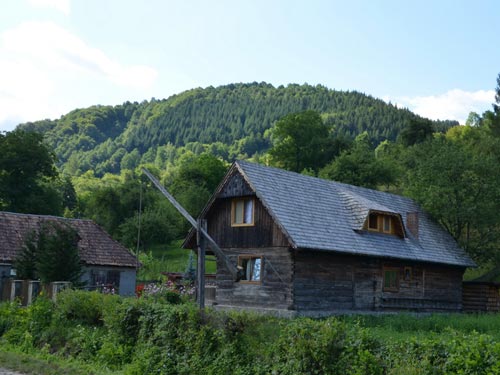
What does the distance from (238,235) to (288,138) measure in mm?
56693

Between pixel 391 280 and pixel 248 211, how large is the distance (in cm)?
842

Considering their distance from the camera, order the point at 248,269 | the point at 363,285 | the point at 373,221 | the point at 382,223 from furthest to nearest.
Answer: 1. the point at 382,223
2. the point at 373,221
3. the point at 363,285
4. the point at 248,269

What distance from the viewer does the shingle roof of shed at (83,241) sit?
36.8 meters

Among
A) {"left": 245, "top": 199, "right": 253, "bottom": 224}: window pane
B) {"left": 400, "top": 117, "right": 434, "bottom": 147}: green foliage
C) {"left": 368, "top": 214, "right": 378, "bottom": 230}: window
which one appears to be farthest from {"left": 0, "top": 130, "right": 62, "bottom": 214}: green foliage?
{"left": 400, "top": 117, "right": 434, "bottom": 147}: green foliage

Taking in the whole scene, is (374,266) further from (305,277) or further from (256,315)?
(256,315)

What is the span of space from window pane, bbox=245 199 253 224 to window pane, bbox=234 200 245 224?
0.88ft

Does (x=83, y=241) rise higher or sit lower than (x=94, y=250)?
higher

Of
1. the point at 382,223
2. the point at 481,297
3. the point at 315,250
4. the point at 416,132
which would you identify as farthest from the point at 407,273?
the point at 416,132

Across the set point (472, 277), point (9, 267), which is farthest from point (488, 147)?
point (9, 267)

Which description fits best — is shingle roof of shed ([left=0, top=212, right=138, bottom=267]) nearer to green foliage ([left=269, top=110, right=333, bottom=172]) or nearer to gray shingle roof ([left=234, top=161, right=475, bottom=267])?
gray shingle roof ([left=234, top=161, right=475, bottom=267])

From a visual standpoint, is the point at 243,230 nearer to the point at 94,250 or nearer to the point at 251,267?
the point at 251,267

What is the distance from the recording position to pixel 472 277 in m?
45.1

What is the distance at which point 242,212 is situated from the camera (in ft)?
102

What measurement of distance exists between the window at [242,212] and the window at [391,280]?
7.60 m
